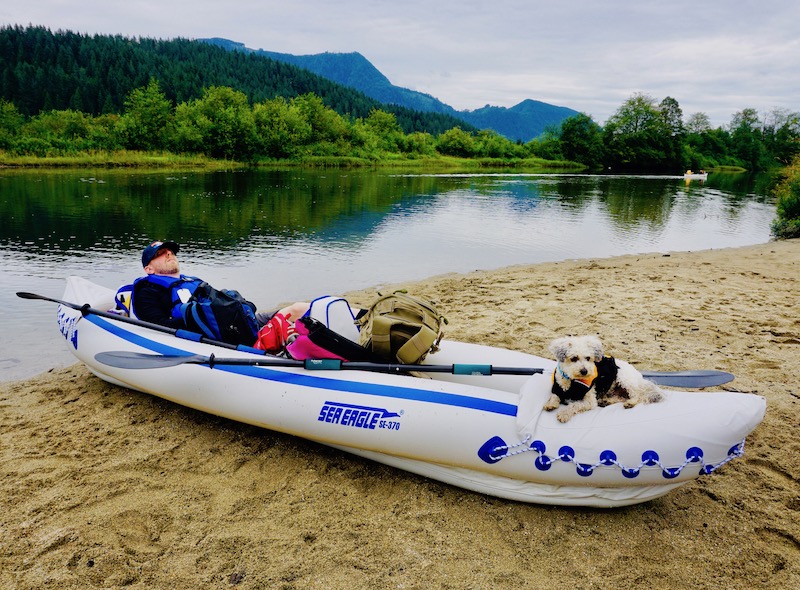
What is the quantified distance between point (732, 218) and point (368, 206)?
13674 millimetres

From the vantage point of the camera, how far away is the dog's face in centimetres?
253

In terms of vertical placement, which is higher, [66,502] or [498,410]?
[498,410]

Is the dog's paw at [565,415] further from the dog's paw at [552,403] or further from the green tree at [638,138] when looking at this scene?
the green tree at [638,138]

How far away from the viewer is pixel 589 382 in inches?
103

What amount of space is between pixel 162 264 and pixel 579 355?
3336mm

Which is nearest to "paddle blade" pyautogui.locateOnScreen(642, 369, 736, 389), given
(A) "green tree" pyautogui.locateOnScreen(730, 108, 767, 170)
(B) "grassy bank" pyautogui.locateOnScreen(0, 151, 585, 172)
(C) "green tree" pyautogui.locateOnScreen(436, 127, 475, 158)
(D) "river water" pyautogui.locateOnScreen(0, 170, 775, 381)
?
(D) "river water" pyautogui.locateOnScreen(0, 170, 775, 381)

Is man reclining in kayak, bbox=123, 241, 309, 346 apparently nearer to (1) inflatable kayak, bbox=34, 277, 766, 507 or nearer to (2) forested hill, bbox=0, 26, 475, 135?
(1) inflatable kayak, bbox=34, 277, 766, 507

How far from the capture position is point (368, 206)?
→ 18.8m

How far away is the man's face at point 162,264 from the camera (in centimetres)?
405

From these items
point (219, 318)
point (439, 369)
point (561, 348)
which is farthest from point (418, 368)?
point (219, 318)

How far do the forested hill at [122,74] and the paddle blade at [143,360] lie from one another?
237 feet

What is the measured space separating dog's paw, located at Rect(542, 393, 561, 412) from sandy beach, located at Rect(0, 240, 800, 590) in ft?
2.06

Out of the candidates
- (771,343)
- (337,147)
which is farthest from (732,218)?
(337,147)

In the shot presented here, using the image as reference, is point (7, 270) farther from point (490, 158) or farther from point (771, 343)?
point (490, 158)
